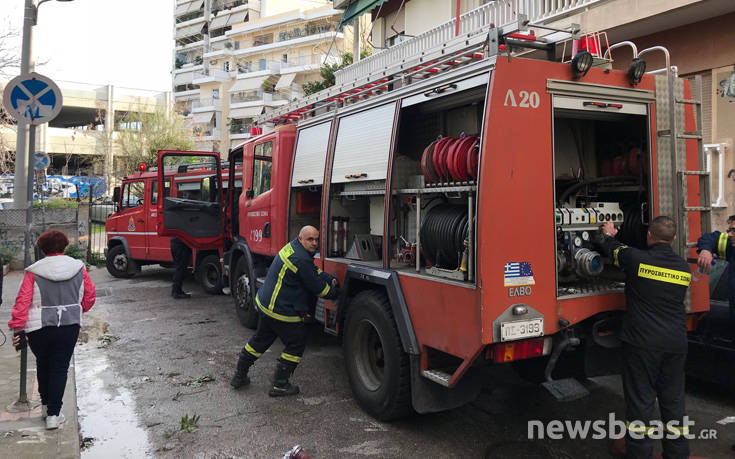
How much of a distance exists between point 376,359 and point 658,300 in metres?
2.31

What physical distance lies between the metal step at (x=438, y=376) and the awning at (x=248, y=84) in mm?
50438

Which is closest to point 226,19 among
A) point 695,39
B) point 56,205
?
point 56,205

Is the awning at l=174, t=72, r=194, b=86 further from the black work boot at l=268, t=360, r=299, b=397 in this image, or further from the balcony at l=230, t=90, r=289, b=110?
the black work boot at l=268, t=360, r=299, b=397

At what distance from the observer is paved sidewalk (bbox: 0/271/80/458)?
12.8 feet

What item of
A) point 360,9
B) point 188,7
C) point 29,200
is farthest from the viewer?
point 188,7

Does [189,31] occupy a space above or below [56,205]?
above

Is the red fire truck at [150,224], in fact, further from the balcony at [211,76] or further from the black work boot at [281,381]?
the balcony at [211,76]

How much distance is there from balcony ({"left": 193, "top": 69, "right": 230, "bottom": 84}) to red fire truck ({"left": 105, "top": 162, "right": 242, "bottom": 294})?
45359mm

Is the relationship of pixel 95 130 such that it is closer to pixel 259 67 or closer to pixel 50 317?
pixel 259 67

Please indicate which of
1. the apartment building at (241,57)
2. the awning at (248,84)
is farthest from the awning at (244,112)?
the awning at (248,84)

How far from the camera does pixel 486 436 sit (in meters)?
4.32

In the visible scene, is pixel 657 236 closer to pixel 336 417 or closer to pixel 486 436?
pixel 486 436

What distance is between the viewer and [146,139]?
34.3 metres

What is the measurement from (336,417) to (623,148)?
3.36 meters
